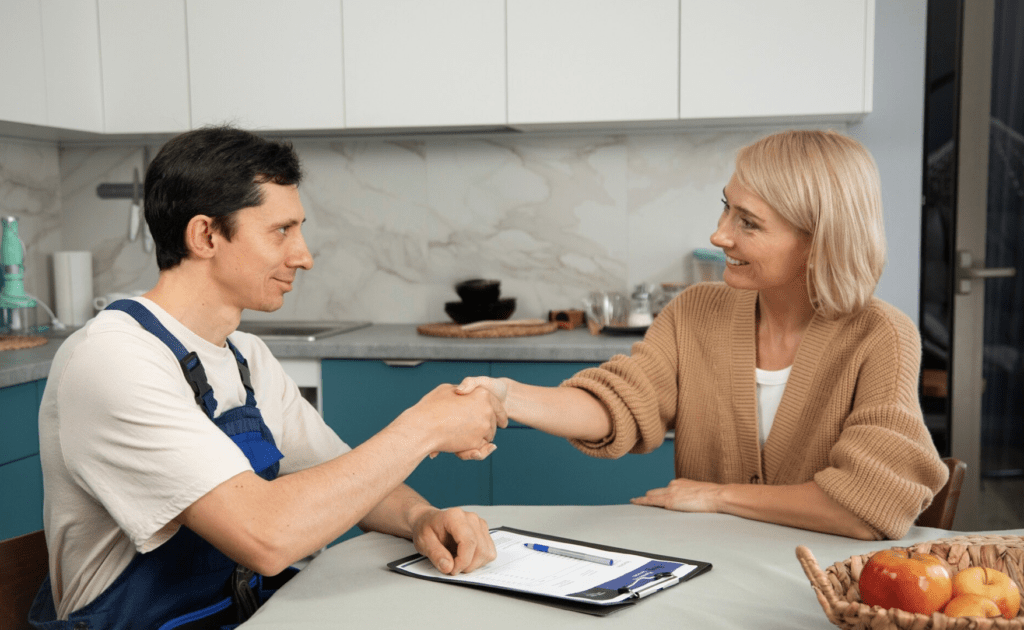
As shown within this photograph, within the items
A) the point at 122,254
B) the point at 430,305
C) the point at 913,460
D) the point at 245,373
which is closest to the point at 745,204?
the point at 913,460

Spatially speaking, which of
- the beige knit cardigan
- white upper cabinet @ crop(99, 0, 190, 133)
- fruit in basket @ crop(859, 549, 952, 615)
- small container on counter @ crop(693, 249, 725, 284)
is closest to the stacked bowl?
small container on counter @ crop(693, 249, 725, 284)

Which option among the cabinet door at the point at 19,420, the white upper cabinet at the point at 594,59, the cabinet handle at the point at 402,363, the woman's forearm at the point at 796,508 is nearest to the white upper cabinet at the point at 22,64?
the cabinet door at the point at 19,420

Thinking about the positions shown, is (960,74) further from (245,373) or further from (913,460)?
(245,373)

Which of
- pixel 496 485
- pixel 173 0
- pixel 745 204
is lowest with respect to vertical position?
pixel 496 485

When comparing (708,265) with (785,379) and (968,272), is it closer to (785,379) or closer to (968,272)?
(968,272)

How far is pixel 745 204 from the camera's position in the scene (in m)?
1.67

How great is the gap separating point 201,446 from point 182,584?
28 centimetres

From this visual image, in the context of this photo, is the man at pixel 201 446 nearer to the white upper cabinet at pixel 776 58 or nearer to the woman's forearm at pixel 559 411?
the woman's forearm at pixel 559 411

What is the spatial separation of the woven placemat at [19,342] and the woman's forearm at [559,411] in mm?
1820

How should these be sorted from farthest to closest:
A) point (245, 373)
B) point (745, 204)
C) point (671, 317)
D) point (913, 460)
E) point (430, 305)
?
1. point (430, 305)
2. point (671, 317)
3. point (745, 204)
4. point (245, 373)
5. point (913, 460)

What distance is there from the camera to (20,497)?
96.2 inches

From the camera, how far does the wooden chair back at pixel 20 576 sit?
3.88ft

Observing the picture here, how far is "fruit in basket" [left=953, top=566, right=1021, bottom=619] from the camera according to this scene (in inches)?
35.0

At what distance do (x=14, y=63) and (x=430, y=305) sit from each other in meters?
1.59
